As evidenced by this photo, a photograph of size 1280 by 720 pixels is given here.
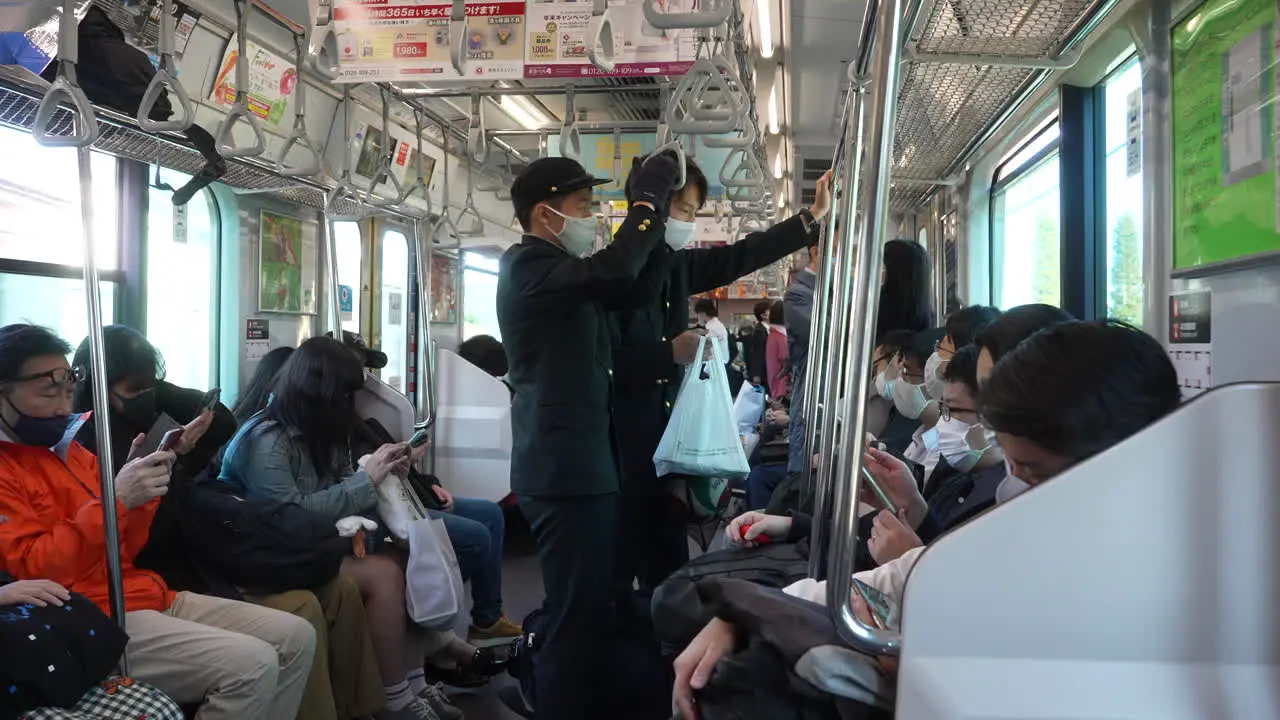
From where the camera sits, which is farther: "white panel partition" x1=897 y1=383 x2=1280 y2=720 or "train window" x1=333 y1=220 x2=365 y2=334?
"train window" x1=333 y1=220 x2=365 y2=334

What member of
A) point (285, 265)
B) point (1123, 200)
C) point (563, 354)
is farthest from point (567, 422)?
point (285, 265)

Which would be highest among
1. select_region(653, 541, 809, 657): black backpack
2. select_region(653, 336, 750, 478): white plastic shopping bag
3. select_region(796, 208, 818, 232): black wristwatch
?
select_region(796, 208, 818, 232): black wristwatch

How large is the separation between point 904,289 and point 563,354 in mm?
1225

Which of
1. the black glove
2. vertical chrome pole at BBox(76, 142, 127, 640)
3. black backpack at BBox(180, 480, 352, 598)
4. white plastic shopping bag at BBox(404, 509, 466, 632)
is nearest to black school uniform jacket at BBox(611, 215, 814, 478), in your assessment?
the black glove

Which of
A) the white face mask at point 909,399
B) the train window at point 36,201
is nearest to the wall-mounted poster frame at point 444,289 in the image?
the train window at point 36,201

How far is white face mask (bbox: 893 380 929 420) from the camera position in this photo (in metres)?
2.62

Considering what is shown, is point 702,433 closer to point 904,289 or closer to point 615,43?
point 904,289

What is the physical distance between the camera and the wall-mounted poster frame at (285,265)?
490cm

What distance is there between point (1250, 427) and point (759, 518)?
1.07 meters

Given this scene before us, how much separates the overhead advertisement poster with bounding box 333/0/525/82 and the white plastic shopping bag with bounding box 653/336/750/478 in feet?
3.83

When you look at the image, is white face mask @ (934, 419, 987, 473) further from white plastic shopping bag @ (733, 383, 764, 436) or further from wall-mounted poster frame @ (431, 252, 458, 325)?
wall-mounted poster frame @ (431, 252, 458, 325)

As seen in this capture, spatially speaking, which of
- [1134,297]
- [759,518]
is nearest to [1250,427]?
[759,518]

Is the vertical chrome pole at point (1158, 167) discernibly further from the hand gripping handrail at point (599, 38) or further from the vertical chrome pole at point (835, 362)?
the hand gripping handrail at point (599, 38)

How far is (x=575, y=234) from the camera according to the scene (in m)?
2.41
